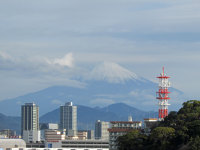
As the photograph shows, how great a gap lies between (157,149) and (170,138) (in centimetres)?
319

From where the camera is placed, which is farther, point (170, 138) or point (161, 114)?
point (161, 114)

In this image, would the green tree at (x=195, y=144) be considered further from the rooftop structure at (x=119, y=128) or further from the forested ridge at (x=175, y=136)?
the rooftop structure at (x=119, y=128)

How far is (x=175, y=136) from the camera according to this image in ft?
413

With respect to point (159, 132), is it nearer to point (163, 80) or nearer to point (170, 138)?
point (170, 138)

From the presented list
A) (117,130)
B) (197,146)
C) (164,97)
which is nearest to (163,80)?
(164,97)

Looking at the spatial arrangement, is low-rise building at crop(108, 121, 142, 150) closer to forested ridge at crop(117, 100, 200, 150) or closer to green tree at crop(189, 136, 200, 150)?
forested ridge at crop(117, 100, 200, 150)

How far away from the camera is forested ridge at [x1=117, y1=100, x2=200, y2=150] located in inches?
4899

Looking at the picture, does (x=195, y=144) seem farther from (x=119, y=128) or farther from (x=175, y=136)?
(x=119, y=128)

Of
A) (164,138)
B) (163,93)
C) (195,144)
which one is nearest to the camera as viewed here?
(195,144)

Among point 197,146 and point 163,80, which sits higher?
point 163,80

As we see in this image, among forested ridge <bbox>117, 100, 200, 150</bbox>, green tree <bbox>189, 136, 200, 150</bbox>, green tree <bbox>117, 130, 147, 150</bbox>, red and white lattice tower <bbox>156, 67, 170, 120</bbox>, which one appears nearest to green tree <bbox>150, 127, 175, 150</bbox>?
forested ridge <bbox>117, 100, 200, 150</bbox>

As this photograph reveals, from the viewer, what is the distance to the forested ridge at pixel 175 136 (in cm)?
12444

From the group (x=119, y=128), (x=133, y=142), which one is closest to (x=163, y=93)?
(x=119, y=128)

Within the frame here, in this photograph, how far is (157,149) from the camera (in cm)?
12594
